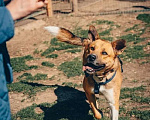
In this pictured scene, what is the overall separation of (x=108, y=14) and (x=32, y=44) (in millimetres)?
3861

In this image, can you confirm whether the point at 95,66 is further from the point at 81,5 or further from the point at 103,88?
the point at 81,5

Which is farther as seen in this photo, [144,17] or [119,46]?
[144,17]

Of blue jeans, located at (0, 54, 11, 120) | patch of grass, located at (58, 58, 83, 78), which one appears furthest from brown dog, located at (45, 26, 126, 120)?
blue jeans, located at (0, 54, 11, 120)

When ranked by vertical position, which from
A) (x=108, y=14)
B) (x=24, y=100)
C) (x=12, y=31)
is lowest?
(x=24, y=100)

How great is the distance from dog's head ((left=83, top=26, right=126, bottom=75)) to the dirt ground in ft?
5.50

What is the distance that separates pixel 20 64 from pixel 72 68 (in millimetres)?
1525

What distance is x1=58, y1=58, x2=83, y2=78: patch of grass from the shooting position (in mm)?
6043

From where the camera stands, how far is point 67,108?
15.5 ft

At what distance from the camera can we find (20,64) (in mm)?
6848

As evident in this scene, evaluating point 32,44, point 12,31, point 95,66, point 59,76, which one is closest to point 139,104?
point 95,66

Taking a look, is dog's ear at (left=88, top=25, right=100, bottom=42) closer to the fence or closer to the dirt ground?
the dirt ground

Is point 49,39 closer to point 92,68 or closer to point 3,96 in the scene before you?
point 92,68

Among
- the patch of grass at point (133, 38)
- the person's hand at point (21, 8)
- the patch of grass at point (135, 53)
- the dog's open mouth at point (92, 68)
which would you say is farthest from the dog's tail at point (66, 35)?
the patch of grass at point (133, 38)

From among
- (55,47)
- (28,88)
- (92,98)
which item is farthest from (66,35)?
(55,47)
